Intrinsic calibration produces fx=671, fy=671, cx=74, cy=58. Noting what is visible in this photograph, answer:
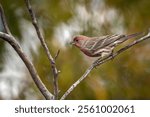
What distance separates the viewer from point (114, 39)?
7.38 ft

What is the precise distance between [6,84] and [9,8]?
0.34 m

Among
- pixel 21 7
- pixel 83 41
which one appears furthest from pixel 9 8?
pixel 83 41

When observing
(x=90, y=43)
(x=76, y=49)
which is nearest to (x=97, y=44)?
(x=90, y=43)

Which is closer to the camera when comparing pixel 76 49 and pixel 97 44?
pixel 97 44

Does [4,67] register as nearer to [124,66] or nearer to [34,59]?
[34,59]

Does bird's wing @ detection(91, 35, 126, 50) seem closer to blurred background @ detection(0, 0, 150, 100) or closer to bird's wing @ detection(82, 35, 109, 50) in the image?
bird's wing @ detection(82, 35, 109, 50)

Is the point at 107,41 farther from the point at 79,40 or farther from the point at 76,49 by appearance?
the point at 76,49

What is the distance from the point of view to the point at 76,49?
2.82 m

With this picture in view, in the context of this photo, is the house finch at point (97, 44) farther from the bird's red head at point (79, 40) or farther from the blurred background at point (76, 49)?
the blurred background at point (76, 49)

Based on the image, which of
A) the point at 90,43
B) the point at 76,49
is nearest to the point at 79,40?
the point at 90,43

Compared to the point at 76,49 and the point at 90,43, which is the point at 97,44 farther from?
the point at 76,49

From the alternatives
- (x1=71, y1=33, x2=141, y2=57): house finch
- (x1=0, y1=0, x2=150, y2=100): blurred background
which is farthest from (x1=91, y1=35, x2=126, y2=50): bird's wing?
(x1=0, y1=0, x2=150, y2=100): blurred background

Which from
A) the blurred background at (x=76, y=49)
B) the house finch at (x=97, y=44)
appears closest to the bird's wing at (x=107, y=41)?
the house finch at (x=97, y=44)

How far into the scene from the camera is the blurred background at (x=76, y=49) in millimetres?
2777
